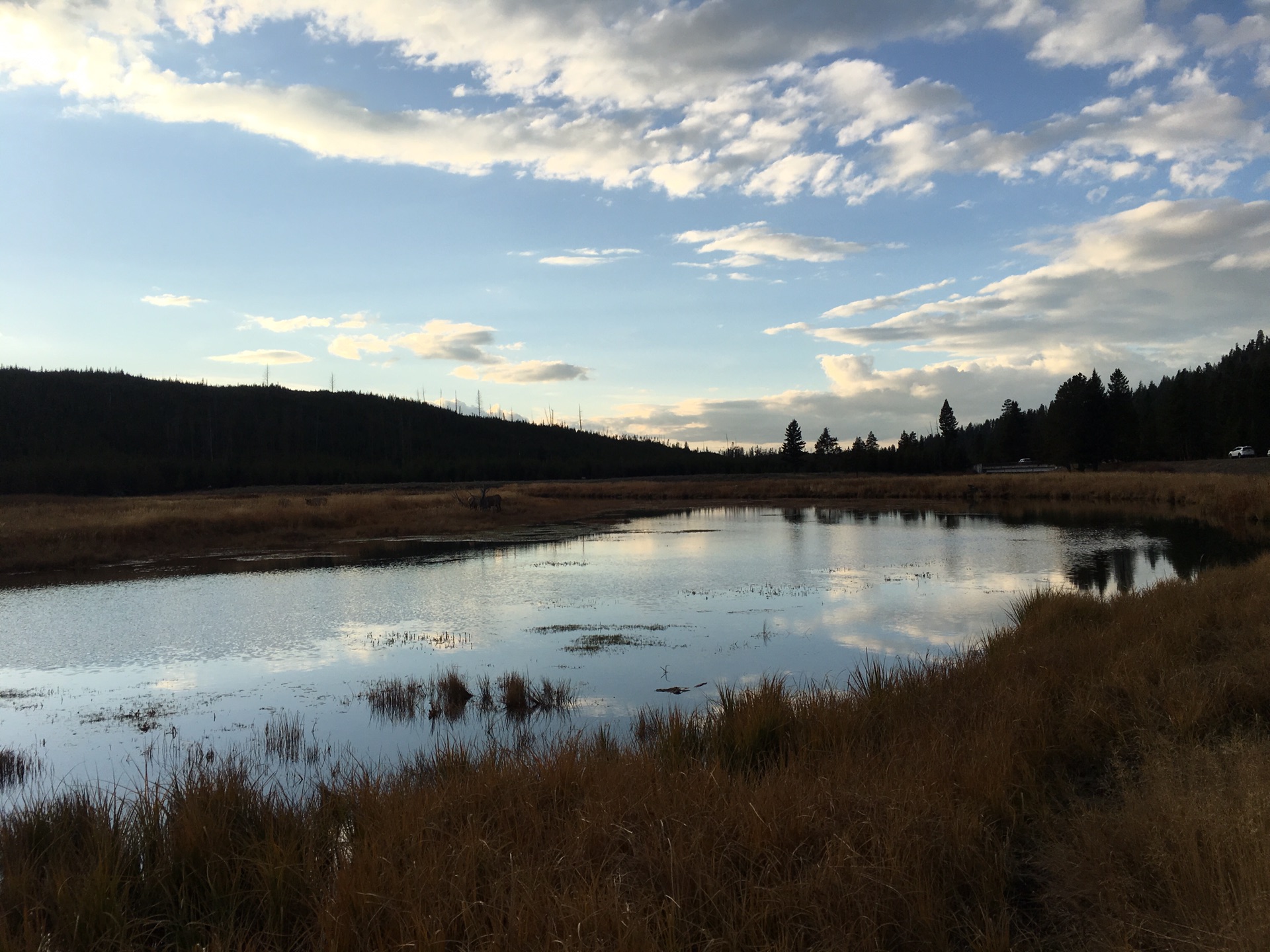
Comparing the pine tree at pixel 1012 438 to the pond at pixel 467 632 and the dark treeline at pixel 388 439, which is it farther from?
the pond at pixel 467 632

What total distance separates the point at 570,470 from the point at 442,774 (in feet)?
468

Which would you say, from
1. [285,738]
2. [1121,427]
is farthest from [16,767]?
[1121,427]

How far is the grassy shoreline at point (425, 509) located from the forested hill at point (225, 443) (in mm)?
34040

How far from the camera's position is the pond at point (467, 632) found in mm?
11023

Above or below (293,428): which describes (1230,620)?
below

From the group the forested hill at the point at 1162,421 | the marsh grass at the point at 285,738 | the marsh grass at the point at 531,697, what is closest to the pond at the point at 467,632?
the marsh grass at the point at 285,738

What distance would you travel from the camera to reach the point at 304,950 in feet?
15.1

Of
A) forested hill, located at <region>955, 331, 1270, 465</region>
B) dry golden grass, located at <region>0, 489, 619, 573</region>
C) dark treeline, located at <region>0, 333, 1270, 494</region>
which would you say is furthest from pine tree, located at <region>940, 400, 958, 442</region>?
dry golden grass, located at <region>0, 489, 619, 573</region>

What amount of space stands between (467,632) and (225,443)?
15573cm

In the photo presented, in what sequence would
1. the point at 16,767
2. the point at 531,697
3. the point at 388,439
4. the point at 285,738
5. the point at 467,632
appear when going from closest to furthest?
the point at 16,767, the point at 285,738, the point at 531,697, the point at 467,632, the point at 388,439

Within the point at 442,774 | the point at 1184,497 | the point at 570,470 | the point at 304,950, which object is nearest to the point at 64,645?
the point at 442,774

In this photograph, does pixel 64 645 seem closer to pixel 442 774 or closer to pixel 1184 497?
pixel 442 774

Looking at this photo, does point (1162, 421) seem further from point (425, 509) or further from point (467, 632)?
point (467, 632)

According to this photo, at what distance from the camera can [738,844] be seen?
5.17 meters
